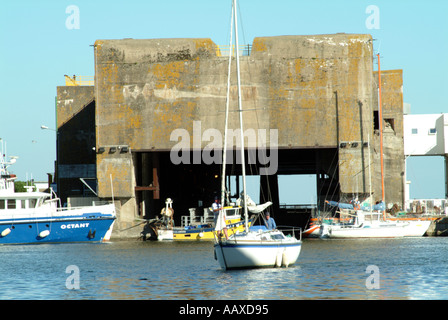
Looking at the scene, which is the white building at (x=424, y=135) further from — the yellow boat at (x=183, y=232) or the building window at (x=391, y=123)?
the yellow boat at (x=183, y=232)

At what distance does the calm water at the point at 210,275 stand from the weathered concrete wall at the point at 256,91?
10.2m

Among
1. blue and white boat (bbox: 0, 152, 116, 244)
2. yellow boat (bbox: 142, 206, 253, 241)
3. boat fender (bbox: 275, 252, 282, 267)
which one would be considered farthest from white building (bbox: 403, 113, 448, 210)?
boat fender (bbox: 275, 252, 282, 267)

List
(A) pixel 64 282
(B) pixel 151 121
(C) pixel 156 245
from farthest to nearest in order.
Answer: (B) pixel 151 121, (C) pixel 156 245, (A) pixel 64 282

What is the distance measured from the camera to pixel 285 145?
56.7 meters

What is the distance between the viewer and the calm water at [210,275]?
86.0ft

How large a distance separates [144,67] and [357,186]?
1681 centimetres

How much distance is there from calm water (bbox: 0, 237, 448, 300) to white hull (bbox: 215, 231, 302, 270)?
1.19 ft

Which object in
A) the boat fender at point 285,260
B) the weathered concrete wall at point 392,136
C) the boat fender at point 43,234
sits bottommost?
the boat fender at point 43,234

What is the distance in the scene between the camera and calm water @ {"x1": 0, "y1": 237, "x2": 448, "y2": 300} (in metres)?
26.2

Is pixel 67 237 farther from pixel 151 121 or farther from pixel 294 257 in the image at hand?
pixel 294 257

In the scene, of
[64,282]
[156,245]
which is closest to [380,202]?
[156,245]

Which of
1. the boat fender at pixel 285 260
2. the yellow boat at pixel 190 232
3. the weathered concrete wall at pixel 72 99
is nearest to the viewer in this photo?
the boat fender at pixel 285 260

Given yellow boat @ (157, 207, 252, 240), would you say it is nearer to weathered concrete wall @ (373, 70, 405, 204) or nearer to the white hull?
weathered concrete wall @ (373, 70, 405, 204)

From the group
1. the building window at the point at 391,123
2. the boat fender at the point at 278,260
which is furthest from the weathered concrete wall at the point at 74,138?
the boat fender at the point at 278,260
